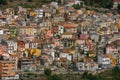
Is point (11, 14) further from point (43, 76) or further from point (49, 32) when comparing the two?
point (43, 76)

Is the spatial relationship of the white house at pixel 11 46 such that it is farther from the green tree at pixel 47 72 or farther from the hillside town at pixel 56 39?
the green tree at pixel 47 72

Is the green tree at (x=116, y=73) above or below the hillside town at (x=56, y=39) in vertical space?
below

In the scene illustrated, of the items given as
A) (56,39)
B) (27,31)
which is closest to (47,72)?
(56,39)

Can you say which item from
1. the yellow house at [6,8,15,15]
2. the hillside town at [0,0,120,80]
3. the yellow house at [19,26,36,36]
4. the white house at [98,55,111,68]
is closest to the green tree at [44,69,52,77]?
the hillside town at [0,0,120,80]

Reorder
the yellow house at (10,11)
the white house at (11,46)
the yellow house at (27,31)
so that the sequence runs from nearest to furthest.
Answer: the white house at (11,46) → the yellow house at (27,31) → the yellow house at (10,11)

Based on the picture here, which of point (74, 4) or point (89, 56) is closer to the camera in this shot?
point (89, 56)

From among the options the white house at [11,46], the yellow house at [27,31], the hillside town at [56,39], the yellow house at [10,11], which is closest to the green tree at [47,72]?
the hillside town at [56,39]

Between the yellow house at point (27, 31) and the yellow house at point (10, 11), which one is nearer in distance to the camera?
the yellow house at point (27, 31)

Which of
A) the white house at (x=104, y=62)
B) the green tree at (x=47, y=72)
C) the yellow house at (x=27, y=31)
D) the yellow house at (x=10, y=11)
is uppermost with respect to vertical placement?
the yellow house at (x=10, y=11)

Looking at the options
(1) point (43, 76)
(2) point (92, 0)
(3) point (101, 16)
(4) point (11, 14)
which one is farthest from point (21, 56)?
(2) point (92, 0)
